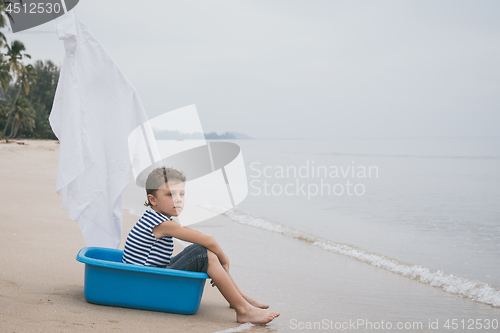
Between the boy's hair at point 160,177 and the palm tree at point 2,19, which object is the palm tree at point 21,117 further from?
the boy's hair at point 160,177

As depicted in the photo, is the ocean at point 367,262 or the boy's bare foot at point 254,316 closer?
the boy's bare foot at point 254,316

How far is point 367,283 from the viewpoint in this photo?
448 centimetres

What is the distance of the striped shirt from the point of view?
2973 mm

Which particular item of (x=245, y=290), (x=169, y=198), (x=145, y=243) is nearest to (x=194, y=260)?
(x=145, y=243)

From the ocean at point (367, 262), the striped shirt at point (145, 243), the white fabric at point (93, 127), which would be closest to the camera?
the striped shirt at point (145, 243)

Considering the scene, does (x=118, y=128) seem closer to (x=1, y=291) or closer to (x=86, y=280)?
(x=86, y=280)

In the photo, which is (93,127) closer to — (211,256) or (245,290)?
(211,256)

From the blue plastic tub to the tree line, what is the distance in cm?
3109

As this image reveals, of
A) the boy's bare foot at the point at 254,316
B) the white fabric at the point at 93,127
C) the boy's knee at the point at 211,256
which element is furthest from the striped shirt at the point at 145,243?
the boy's bare foot at the point at 254,316

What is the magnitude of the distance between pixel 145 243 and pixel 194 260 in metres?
0.38

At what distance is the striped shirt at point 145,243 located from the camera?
297 cm

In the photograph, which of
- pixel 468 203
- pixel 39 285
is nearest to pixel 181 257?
pixel 39 285

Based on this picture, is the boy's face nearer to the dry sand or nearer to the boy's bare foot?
the dry sand

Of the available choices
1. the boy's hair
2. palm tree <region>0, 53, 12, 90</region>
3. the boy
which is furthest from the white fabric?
palm tree <region>0, 53, 12, 90</region>
